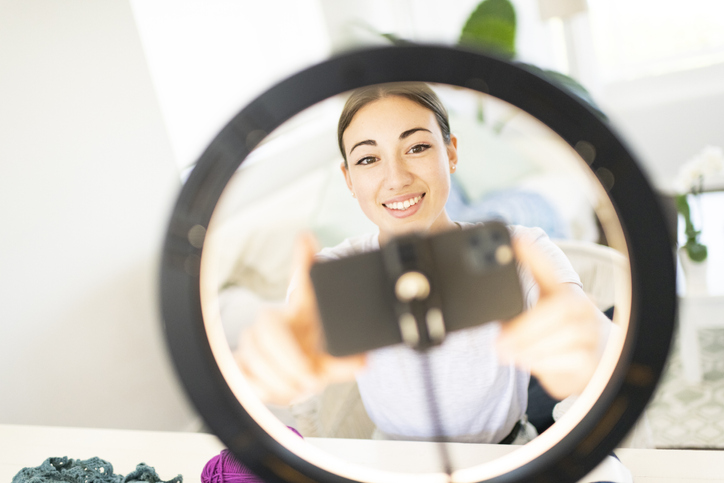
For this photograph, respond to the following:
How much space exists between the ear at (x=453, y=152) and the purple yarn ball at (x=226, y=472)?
347 mm

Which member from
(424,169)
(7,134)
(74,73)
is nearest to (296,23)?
(74,73)

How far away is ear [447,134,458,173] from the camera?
12.2 inches

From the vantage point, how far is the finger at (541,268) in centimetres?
28

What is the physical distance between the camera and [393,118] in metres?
0.29

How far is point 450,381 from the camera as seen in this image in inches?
12.8

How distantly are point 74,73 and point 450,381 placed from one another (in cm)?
131

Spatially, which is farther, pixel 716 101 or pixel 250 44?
pixel 716 101

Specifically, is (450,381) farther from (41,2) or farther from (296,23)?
(296,23)

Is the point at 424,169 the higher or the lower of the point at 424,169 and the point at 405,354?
the higher

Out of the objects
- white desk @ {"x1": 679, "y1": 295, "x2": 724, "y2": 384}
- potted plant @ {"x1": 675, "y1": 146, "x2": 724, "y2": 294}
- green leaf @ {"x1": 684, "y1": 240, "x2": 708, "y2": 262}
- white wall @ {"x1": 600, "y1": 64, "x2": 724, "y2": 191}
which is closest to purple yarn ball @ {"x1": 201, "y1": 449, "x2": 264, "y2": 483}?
white desk @ {"x1": 679, "y1": 295, "x2": 724, "y2": 384}

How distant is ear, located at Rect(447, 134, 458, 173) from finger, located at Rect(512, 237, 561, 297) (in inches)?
2.6

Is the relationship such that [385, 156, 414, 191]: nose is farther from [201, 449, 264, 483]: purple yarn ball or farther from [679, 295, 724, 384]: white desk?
[679, 295, 724, 384]: white desk

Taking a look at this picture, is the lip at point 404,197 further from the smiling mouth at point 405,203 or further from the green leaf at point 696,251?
the green leaf at point 696,251

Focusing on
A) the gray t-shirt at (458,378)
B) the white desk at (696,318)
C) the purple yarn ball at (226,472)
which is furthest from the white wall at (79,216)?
the white desk at (696,318)
